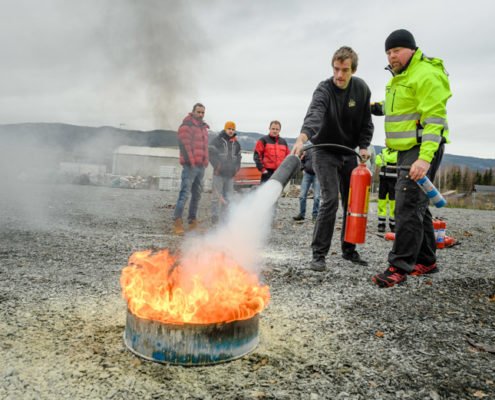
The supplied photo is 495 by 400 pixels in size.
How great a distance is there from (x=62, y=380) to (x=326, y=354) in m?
1.67

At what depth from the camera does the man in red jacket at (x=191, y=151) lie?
830cm

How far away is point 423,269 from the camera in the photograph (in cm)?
495

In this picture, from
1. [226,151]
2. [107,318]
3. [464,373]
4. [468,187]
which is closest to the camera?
[464,373]

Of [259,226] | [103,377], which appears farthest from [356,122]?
[103,377]

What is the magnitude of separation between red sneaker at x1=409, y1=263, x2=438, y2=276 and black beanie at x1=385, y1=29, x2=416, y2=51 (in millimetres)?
2510

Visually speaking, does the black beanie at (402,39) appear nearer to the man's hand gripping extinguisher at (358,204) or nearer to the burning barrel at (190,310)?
the man's hand gripping extinguisher at (358,204)

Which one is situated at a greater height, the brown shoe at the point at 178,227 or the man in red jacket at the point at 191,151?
the man in red jacket at the point at 191,151

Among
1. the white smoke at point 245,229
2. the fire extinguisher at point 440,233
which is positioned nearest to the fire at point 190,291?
the white smoke at point 245,229

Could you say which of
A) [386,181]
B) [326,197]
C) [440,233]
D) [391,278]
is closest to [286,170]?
[326,197]

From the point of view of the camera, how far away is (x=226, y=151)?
30.4 ft

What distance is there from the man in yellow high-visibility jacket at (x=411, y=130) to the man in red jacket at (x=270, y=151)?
4.80 m

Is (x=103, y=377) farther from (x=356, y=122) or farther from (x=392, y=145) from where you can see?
(x=356, y=122)

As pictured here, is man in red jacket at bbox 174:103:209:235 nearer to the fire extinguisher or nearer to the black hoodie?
the black hoodie

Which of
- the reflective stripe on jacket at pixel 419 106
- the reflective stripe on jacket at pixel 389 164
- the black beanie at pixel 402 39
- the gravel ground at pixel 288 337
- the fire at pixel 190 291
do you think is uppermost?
the black beanie at pixel 402 39
